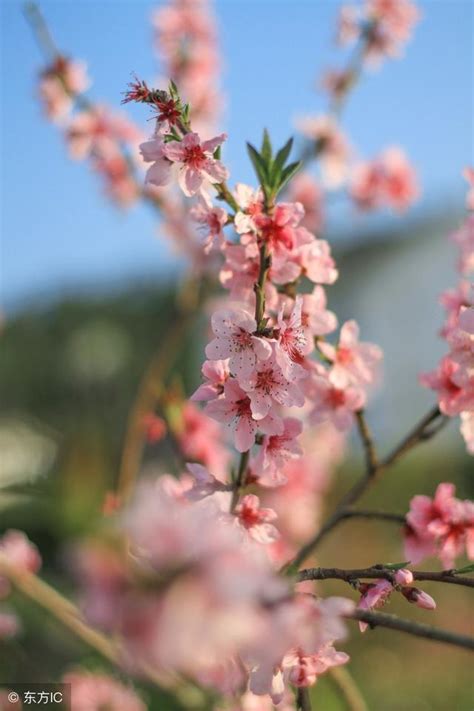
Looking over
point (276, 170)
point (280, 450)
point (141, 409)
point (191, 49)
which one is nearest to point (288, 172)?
point (276, 170)

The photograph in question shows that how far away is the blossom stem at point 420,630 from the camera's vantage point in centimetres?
54

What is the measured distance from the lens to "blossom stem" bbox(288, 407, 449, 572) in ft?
4.08

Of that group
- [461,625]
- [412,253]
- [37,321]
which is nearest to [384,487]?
[461,625]

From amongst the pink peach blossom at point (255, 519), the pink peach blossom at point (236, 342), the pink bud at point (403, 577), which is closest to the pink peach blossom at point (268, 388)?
the pink peach blossom at point (236, 342)

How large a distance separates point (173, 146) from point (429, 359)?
14.6m

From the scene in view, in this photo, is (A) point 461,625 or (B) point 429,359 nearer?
(A) point 461,625

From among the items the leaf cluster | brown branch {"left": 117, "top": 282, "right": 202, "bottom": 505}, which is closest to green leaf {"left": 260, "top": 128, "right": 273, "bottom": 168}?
the leaf cluster

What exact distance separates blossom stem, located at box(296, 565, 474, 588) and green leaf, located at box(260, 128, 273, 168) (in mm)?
591

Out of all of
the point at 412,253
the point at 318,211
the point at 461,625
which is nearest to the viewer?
the point at 318,211

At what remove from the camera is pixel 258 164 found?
3.52ft

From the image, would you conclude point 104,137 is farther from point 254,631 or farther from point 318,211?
point 254,631

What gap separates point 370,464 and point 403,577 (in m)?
0.48

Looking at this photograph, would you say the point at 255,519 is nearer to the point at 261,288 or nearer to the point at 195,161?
the point at 261,288

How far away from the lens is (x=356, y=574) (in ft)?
2.64
